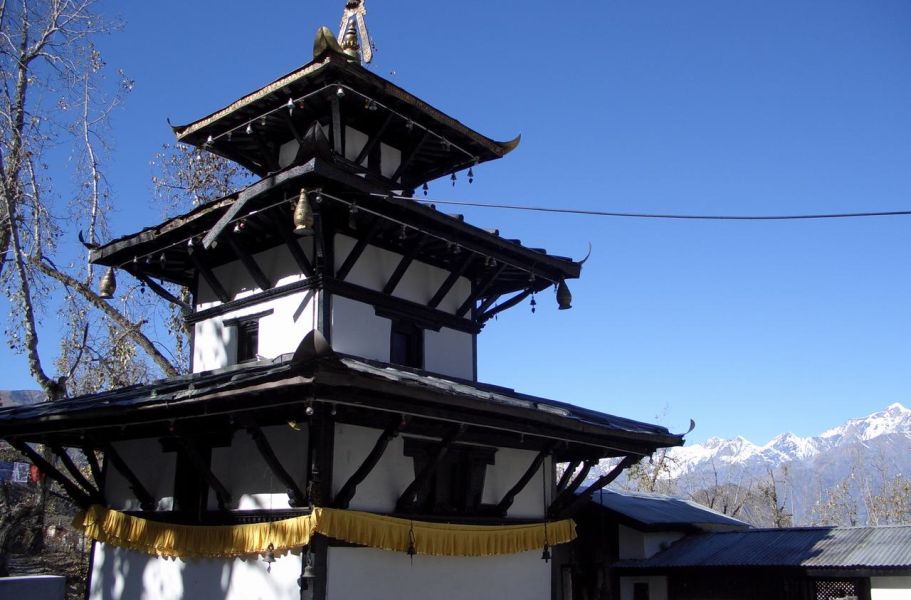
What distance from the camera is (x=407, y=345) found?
13.9m

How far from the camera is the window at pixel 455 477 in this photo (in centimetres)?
1243

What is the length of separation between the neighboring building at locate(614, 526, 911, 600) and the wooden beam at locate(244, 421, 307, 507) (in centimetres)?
1060

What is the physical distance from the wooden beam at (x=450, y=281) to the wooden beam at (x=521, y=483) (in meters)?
2.99

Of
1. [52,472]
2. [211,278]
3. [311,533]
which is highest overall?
[211,278]

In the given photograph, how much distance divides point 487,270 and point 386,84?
A: 361cm

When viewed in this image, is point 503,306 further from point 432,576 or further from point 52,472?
point 52,472

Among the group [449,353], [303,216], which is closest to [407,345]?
[449,353]

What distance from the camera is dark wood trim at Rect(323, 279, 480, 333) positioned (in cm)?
1262

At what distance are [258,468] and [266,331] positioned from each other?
7.93ft

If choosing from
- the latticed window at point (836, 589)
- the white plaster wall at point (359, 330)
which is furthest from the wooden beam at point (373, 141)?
the latticed window at point (836, 589)

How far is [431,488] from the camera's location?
41.5ft

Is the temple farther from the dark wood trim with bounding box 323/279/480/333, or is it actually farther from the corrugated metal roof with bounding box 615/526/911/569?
the corrugated metal roof with bounding box 615/526/911/569

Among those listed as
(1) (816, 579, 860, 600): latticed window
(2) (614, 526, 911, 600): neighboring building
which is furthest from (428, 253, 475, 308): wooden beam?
(1) (816, 579, 860, 600): latticed window

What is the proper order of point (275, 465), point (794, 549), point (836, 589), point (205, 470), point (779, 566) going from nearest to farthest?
point (275, 465) < point (205, 470) < point (779, 566) < point (836, 589) < point (794, 549)
